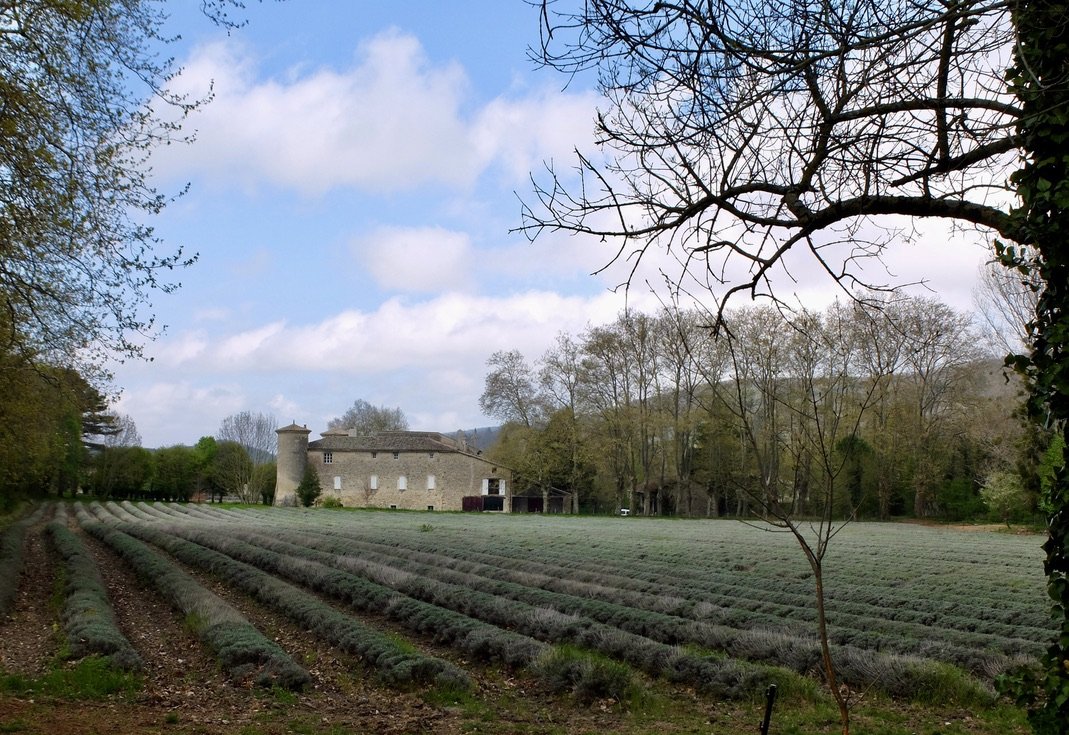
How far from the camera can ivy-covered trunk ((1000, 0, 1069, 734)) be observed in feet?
12.8

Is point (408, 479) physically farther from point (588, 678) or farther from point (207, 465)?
point (588, 678)

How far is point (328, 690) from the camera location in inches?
329

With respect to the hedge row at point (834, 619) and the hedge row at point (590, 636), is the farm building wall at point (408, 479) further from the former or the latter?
the hedge row at point (590, 636)

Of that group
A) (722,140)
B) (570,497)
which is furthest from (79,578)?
(570,497)

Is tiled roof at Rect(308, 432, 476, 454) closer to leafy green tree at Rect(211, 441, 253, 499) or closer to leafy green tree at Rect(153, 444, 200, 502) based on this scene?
leafy green tree at Rect(211, 441, 253, 499)

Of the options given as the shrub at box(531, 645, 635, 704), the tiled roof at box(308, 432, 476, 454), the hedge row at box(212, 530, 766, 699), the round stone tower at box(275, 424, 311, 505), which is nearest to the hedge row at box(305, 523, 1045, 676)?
the hedge row at box(212, 530, 766, 699)

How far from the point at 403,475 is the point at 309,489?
7.19 meters

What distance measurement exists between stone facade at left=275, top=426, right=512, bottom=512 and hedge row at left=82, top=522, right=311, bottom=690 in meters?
46.8

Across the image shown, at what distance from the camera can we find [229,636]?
378 inches

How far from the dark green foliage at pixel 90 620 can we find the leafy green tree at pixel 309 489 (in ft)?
148

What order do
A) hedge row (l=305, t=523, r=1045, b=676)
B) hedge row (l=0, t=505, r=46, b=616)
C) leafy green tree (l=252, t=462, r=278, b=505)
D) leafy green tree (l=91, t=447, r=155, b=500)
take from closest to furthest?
hedge row (l=305, t=523, r=1045, b=676) → hedge row (l=0, t=505, r=46, b=616) → leafy green tree (l=91, t=447, r=155, b=500) → leafy green tree (l=252, t=462, r=278, b=505)

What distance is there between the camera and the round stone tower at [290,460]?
6209cm

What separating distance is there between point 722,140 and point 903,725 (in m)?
5.76

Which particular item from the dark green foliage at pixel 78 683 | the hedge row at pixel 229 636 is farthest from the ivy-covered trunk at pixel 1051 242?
the dark green foliage at pixel 78 683
